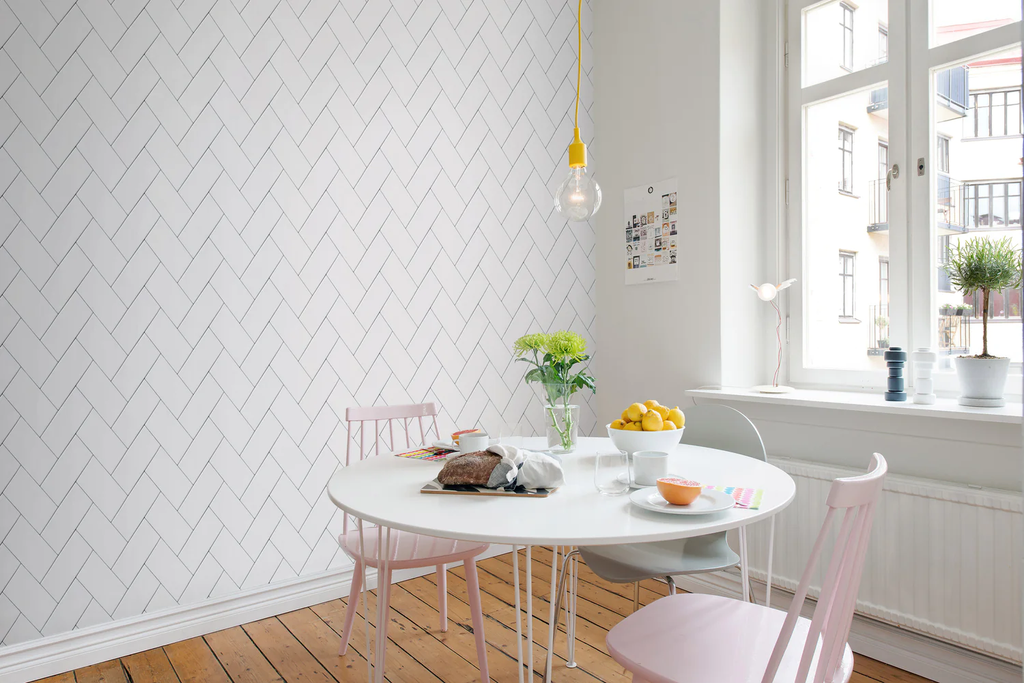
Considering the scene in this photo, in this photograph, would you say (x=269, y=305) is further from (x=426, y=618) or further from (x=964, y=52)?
(x=964, y=52)

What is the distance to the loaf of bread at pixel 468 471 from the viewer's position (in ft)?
4.66

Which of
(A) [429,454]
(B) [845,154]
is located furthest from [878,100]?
(A) [429,454]

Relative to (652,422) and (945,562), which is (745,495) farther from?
(945,562)

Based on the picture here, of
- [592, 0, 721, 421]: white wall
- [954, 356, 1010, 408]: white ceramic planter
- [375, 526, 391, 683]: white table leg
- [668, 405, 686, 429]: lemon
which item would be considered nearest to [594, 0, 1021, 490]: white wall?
[592, 0, 721, 421]: white wall

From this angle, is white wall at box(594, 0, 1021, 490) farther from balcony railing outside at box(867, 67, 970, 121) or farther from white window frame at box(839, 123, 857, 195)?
balcony railing outside at box(867, 67, 970, 121)

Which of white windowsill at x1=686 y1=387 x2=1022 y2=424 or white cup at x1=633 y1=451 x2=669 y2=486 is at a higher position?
white windowsill at x1=686 y1=387 x2=1022 y2=424

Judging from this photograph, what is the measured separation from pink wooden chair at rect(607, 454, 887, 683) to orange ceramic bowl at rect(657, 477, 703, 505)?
23 centimetres

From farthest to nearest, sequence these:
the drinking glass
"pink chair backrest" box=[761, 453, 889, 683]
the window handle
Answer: the window handle → the drinking glass → "pink chair backrest" box=[761, 453, 889, 683]

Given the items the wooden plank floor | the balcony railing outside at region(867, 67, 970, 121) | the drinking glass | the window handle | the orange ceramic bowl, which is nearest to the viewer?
the orange ceramic bowl

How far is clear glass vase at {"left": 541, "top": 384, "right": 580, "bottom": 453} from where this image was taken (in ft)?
5.65

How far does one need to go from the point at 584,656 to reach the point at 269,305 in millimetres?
1679

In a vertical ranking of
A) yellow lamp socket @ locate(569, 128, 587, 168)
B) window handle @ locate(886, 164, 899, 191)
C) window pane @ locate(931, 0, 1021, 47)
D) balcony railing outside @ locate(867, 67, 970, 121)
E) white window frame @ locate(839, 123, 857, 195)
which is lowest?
yellow lamp socket @ locate(569, 128, 587, 168)

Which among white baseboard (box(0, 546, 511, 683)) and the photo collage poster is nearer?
white baseboard (box(0, 546, 511, 683))

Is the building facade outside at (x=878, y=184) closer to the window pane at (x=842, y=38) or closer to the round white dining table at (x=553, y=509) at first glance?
the window pane at (x=842, y=38)
